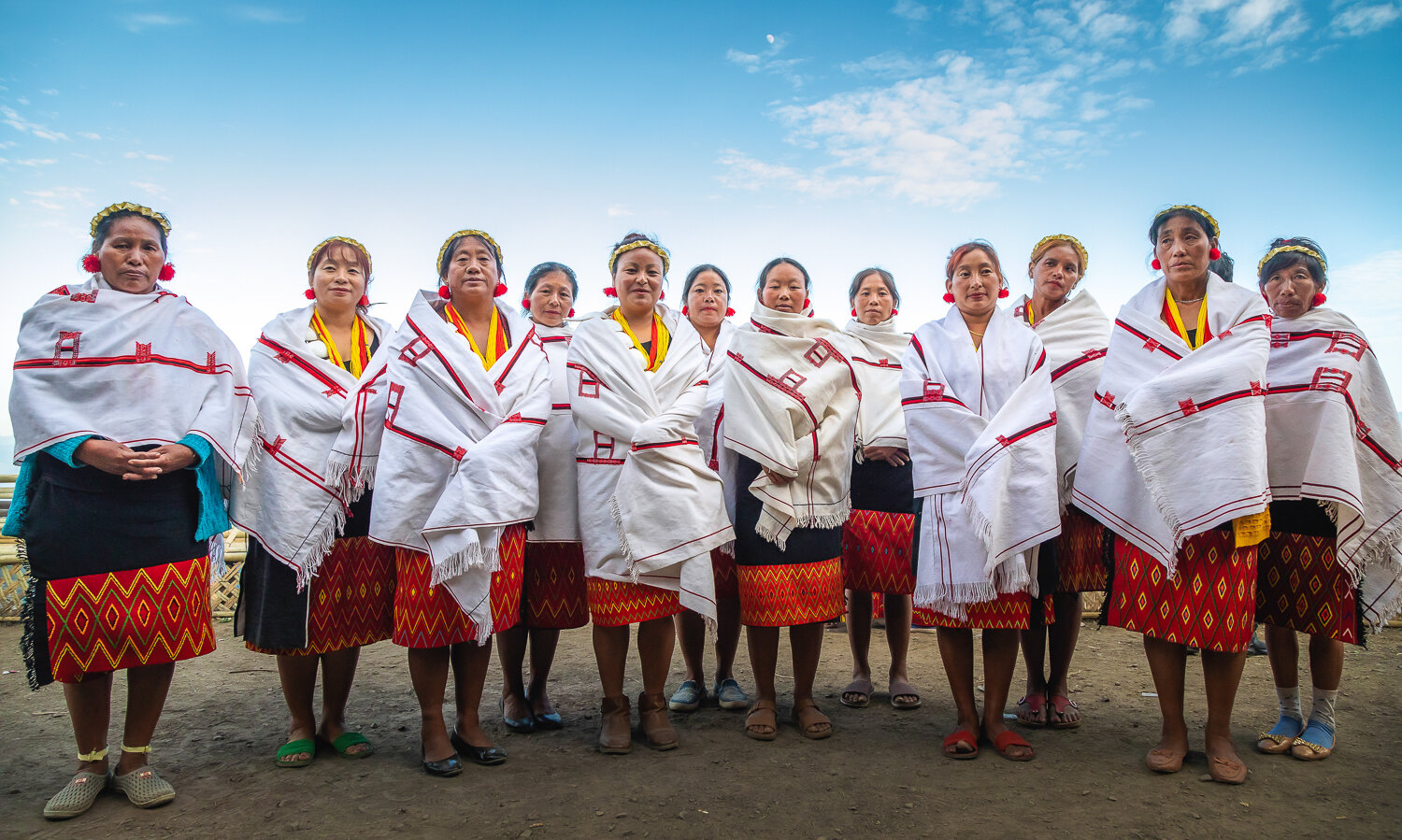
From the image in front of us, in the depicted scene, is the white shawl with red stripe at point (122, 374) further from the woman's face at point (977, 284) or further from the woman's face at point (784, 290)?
the woman's face at point (977, 284)

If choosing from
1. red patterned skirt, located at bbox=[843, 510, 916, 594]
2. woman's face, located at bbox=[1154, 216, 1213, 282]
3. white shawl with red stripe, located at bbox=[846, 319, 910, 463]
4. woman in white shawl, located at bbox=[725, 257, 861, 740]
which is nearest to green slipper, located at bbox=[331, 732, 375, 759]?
woman in white shawl, located at bbox=[725, 257, 861, 740]

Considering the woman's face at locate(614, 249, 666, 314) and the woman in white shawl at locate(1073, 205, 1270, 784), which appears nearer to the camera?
the woman in white shawl at locate(1073, 205, 1270, 784)

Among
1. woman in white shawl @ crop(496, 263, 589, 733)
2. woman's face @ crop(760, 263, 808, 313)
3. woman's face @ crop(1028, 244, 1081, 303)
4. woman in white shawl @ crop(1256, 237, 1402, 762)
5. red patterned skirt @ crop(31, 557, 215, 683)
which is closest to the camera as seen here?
red patterned skirt @ crop(31, 557, 215, 683)

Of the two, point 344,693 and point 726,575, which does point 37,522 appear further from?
point 726,575

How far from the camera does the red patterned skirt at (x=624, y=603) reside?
335cm

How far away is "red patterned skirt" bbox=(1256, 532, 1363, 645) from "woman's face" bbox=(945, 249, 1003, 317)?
1.51 m

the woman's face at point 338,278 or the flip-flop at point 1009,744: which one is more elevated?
the woman's face at point 338,278

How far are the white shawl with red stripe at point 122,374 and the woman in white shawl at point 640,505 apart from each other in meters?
1.37

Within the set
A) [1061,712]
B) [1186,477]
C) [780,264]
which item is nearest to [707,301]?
[780,264]

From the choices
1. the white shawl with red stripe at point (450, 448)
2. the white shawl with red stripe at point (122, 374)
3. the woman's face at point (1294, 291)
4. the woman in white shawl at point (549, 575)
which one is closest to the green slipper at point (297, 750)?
the woman in white shawl at point (549, 575)

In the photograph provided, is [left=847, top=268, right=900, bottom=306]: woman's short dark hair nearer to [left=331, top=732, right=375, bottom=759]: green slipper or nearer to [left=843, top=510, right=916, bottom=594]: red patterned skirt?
[left=843, top=510, right=916, bottom=594]: red patterned skirt

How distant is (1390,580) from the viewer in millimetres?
3209

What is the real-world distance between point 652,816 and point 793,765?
0.70 meters

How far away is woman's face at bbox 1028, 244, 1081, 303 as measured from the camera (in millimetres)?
3934
